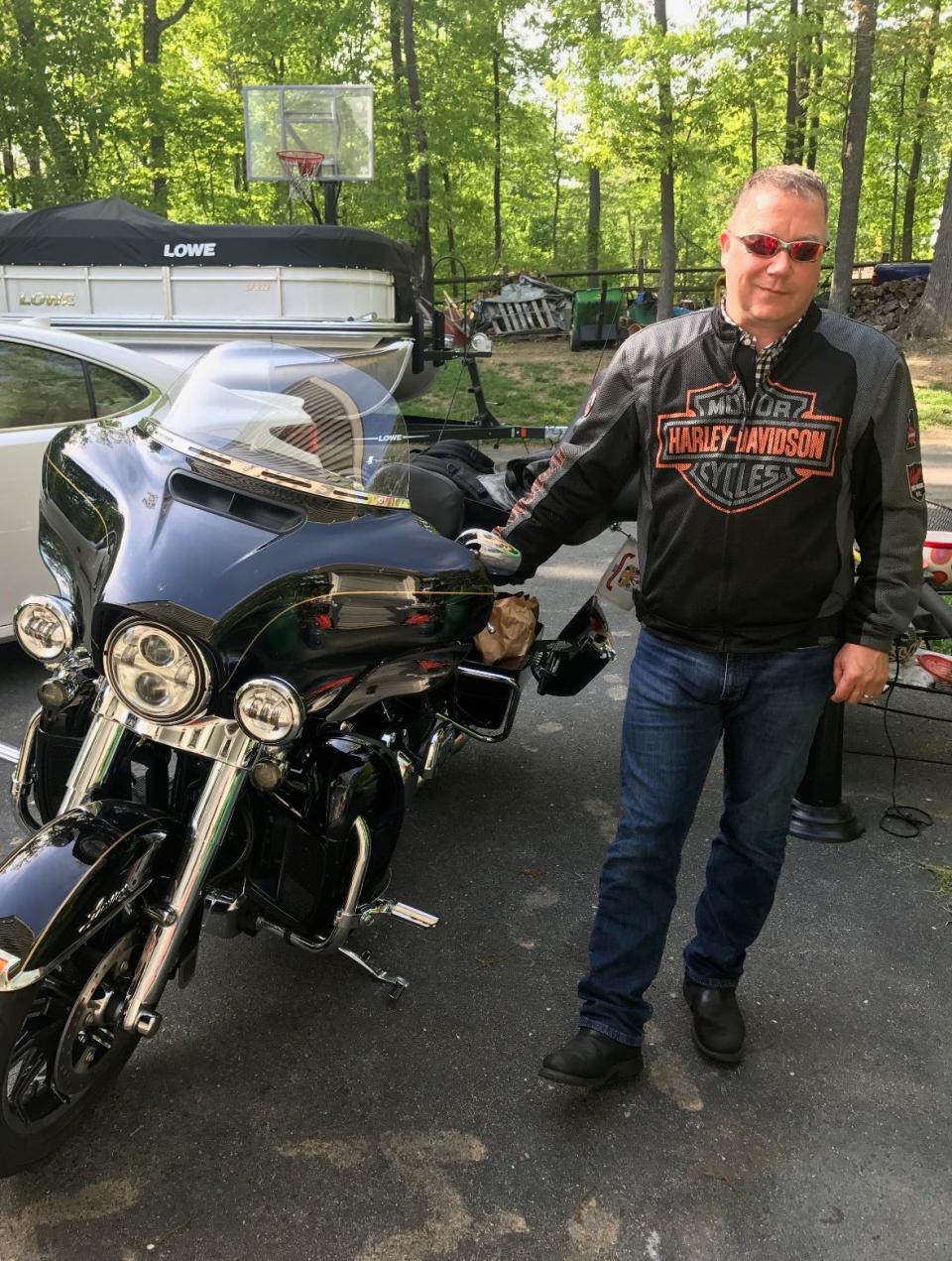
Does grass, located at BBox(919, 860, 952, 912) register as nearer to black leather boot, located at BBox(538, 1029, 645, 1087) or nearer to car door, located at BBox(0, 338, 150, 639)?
black leather boot, located at BBox(538, 1029, 645, 1087)

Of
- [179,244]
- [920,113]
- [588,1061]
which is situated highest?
[920,113]

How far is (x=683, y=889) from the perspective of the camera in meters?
3.26

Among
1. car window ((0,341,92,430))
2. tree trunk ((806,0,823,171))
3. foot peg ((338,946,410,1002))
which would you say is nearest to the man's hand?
foot peg ((338,946,410,1002))

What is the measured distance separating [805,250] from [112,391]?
395cm

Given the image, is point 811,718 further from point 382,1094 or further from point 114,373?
point 114,373

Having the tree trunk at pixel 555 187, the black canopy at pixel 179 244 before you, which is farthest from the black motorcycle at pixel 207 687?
the tree trunk at pixel 555 187

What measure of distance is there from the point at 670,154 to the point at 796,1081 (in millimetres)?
17639

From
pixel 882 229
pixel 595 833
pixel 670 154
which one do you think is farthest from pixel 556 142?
pixel 595 833

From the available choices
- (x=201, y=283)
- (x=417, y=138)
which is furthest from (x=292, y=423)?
(x=417, y=138)

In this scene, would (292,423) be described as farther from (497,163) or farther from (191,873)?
(497,163)

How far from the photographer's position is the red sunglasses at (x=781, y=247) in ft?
6.48

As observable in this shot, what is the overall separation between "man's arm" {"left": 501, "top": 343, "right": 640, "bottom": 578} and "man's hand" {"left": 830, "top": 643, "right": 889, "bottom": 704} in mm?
621

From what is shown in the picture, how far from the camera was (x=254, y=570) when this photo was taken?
75.5 inches

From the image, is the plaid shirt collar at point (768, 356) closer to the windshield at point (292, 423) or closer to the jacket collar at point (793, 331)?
the jacket collar at point (793, 331)
